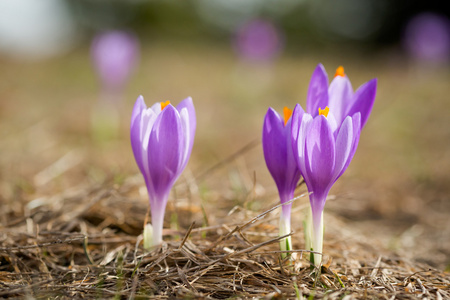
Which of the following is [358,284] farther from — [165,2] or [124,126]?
[165,2]

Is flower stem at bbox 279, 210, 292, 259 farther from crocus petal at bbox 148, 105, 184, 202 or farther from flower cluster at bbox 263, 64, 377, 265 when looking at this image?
crocus petal at bbox 148, 105, 184, 202

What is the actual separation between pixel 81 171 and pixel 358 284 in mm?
2127

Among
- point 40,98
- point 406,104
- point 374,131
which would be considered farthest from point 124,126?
point 406,104

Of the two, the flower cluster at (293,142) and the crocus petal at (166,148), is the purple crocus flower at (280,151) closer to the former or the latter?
the flower cluster at (293,142)

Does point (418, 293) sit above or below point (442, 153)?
above

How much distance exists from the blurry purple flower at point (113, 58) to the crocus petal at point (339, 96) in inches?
96.2

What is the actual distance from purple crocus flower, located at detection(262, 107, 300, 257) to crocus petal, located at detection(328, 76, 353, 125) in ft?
0.49

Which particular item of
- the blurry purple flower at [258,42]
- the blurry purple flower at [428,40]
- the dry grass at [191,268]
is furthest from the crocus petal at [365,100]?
the blurry purple flower at [428,40]

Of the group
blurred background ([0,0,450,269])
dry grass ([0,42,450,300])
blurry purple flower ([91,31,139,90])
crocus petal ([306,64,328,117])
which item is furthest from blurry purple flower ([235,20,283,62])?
crocus petal ([306,64,328,117])

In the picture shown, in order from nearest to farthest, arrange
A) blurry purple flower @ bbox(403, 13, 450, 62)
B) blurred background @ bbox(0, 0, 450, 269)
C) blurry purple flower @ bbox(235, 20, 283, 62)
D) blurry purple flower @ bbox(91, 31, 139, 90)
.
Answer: blurred background @ bbox(0, 0, 450, 269) < blurry purple flower @ bbox(91, 31, 139, 90) < blurry purple flower @ bbox(235, 20, 283, 62) < blurry purple flower @ bbox(403, 13, 450, 62)

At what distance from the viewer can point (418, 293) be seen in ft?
3.79

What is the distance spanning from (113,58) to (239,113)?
2.21 m

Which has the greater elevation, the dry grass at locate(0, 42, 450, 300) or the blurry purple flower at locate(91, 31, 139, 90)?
the blurry purple flower at locate(91, 31, 139, 90)

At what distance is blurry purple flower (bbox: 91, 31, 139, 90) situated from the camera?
3377mm
